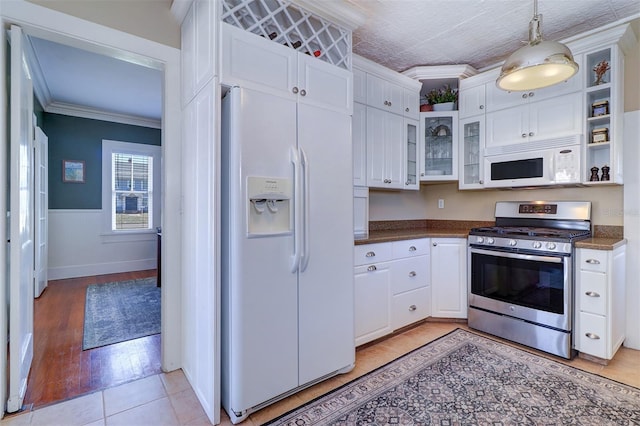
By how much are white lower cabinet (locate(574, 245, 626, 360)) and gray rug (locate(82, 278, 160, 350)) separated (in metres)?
3.54

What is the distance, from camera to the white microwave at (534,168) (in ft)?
8.64

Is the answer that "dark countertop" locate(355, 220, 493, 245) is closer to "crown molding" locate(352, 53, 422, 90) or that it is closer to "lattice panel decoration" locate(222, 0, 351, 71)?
"crown molding" locate(352, 53, 422, 90)

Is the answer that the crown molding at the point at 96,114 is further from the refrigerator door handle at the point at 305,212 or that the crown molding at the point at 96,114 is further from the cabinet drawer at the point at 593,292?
the cabinet drawer at the point at 593,292

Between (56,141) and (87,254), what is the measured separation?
1782 millimetres

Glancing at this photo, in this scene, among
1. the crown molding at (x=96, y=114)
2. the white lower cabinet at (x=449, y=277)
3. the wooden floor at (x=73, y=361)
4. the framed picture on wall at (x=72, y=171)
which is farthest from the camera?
the framed picture on wall at (x=72, y=171)

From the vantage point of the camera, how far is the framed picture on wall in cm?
492

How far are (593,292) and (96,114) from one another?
21.5 feet

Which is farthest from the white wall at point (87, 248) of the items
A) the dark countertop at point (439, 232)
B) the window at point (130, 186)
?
the dark countertop at point (439, 232)

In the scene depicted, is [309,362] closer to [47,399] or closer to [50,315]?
[47,399]

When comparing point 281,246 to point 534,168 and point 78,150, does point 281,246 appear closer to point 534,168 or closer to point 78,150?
point 534,168

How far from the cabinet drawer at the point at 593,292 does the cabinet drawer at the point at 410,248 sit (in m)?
1.17

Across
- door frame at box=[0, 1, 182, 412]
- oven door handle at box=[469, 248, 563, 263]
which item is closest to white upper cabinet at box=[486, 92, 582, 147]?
oven door handle at box=[469, 248, 563, 263]

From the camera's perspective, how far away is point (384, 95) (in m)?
3.08

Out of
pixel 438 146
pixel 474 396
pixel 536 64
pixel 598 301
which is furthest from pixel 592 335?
pixel 438 146
